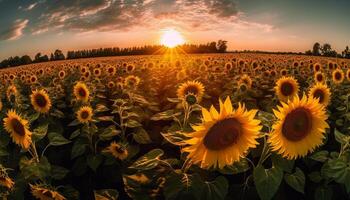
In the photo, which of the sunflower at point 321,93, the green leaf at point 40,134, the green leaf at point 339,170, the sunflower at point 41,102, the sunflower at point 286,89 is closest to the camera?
the green leaf at point 339,170

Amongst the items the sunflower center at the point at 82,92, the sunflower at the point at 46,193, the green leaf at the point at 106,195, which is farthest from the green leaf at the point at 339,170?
the sunflower center at the point at 82,92

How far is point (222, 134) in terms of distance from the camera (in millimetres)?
2783

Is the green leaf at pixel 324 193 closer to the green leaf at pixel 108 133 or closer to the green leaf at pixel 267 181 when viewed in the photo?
the green leaf at pixel 267 181

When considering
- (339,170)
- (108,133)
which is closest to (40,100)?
(108,133)

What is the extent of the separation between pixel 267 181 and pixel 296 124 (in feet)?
1.74

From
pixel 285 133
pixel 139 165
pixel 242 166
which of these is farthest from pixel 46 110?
pixel 285 133

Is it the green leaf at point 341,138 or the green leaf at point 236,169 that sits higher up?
the green leaf at point 341,138

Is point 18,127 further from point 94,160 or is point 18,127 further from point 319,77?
point 319,77

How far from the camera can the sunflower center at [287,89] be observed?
7.32 m

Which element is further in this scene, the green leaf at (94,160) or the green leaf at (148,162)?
the green leaf at (94,160)

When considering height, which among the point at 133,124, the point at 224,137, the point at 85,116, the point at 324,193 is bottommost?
the point at 324,193

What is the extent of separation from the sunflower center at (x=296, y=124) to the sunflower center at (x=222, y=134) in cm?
46

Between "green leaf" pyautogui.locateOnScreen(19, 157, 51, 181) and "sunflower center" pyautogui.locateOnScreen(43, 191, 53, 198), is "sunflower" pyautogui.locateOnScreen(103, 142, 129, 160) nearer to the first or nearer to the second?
"green leaf" pyautogui.locateOnScreen(19, 157, 51, 181)

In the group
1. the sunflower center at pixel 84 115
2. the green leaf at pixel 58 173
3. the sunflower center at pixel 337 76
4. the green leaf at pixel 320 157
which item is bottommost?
the green leaf at pixel 58 173
